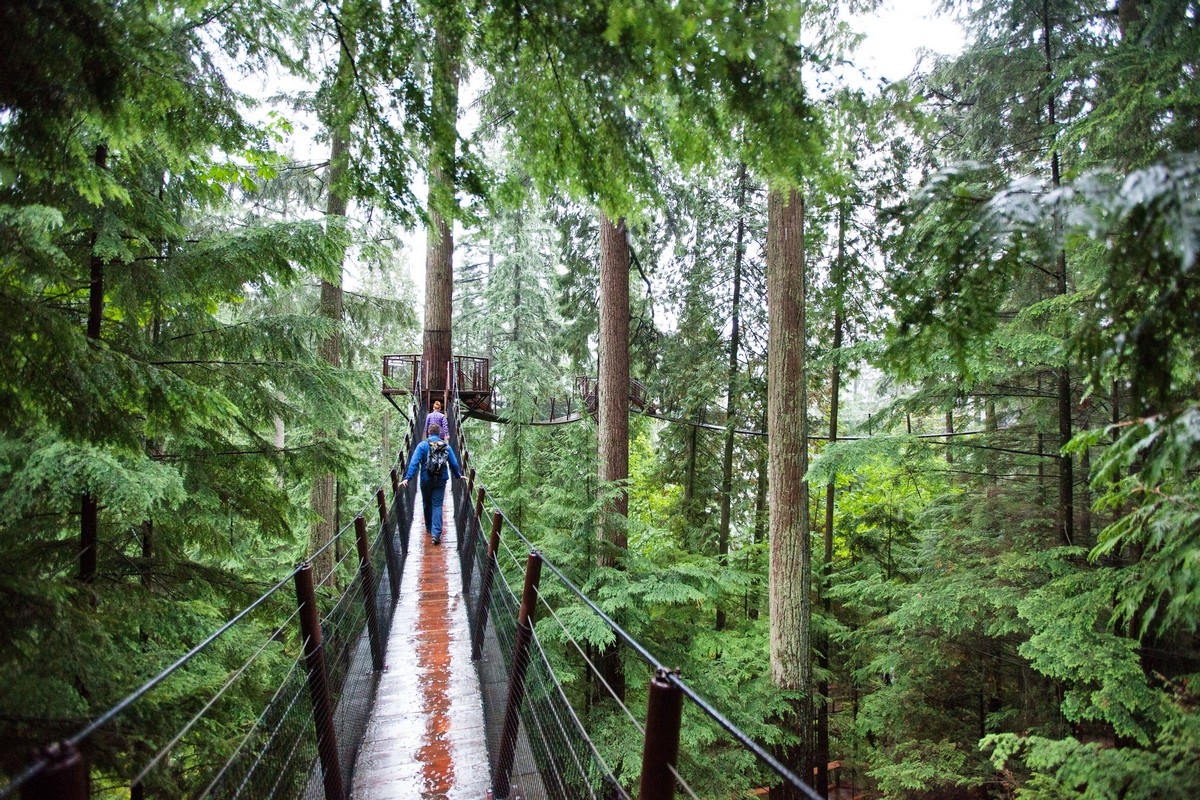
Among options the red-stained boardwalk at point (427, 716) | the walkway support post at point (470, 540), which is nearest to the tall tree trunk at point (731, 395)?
the walkway support post at point (470, 540)

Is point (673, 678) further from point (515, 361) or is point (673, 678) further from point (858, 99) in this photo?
point (515, 361)

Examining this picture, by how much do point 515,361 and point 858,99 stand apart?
11.2 m

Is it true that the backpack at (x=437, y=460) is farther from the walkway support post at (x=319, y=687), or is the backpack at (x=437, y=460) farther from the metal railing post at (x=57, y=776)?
the metal railing post at (x=57, y=776)

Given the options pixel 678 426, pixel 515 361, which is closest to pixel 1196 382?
pixel 678 426

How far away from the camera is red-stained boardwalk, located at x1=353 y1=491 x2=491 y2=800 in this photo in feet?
8.01

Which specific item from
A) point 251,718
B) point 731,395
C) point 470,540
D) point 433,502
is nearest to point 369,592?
point 251,718

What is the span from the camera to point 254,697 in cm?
323

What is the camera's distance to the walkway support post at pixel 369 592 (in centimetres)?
340

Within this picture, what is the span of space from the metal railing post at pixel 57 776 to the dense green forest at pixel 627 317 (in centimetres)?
71

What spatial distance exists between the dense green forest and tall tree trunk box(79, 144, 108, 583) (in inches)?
0.7

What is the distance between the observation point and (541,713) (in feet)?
8.35

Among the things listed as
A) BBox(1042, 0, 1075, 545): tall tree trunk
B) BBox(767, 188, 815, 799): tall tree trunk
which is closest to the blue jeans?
BBox(767, 188, 815, 799): tall tree trunk

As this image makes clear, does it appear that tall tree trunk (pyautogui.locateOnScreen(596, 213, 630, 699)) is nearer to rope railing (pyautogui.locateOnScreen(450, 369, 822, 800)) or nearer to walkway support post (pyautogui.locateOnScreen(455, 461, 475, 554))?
walkway support post (pyautogui.locateOnScreen(455, 461, 475, 554))

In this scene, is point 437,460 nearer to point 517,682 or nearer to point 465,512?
point 465,512
